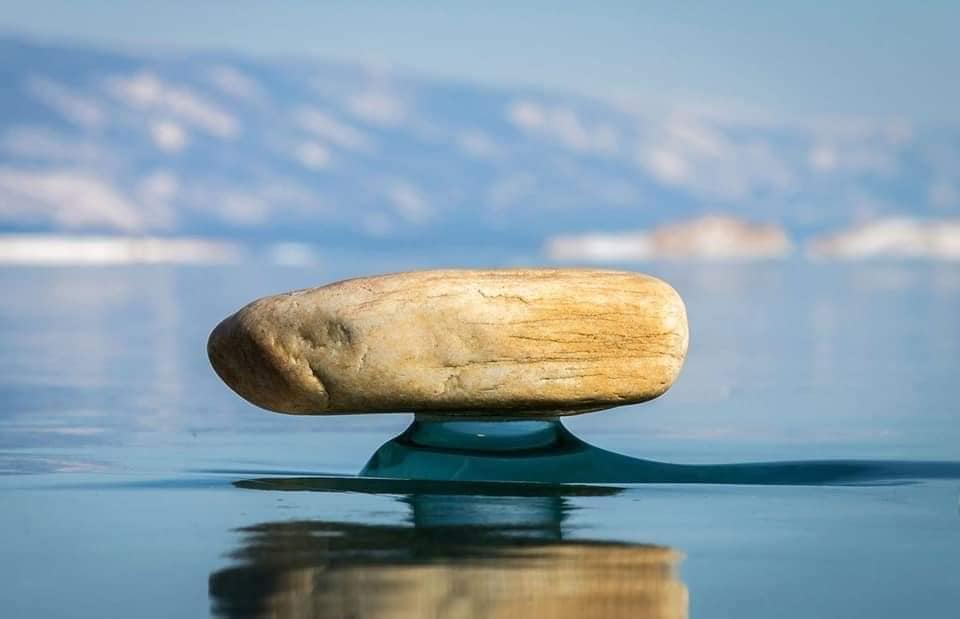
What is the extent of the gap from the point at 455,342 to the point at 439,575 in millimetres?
2830

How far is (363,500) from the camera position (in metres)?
7.56

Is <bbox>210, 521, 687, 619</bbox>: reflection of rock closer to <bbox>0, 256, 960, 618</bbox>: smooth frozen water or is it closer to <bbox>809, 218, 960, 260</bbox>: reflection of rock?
<bbox>0, 256, 960, 618</bbox>: smooth frozen water

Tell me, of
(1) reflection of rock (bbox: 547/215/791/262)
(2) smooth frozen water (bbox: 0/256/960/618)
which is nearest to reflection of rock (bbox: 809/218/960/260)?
(1) reflection of rock (bbox: 547/215/791/262)

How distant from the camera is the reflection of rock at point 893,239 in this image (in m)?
137

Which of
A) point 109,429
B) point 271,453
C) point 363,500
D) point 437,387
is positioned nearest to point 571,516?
point 363,500

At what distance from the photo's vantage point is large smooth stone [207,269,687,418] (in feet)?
27.5

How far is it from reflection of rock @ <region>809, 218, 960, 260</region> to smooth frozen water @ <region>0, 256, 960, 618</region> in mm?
123830

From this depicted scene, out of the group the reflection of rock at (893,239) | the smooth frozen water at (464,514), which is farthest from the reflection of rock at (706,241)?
the smooth frozen water at (464,514)

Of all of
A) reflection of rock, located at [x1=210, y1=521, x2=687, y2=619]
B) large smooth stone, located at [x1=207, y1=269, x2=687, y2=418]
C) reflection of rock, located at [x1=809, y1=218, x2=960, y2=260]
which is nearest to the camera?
reflection of rock, located at [x1=210, y1=521, x2=687, y2=619]

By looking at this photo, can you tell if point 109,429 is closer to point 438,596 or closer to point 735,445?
point 735,445

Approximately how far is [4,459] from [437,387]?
2.31 metres

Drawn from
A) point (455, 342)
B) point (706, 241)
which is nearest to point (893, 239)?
point (706, 241)

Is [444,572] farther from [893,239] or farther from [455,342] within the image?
[893,239]

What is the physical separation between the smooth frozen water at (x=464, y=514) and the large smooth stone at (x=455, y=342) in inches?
17.6
